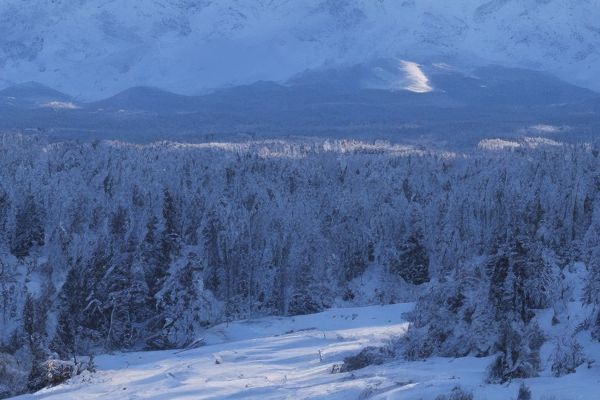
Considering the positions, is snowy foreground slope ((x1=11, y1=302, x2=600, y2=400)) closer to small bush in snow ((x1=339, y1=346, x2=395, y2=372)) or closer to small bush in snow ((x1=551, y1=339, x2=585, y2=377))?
small bush in snow ((x1=551, y1=339, x2=585, y2=377))

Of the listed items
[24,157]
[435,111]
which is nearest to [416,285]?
[24,157]

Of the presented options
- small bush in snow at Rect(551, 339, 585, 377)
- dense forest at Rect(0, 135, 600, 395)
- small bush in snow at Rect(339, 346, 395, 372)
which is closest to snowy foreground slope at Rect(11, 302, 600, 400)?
small bush in snow at Rect(551, 339, 585, 377)

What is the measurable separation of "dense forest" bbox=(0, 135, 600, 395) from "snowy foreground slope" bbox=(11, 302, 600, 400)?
71 centimetres

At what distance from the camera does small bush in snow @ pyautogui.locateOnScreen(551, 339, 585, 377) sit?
1320 cm

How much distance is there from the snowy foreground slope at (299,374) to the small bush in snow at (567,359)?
15 centimetres

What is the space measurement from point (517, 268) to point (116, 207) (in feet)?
70.2

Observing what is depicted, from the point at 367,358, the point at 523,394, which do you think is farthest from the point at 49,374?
the point at 523,394

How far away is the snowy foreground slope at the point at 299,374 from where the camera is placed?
12609 mm

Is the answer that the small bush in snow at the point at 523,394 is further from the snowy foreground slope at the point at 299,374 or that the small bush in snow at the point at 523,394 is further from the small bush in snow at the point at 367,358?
the small bush in snow at the point at 367,358

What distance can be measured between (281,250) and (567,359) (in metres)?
20.4

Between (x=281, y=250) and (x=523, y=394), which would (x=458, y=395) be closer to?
(x=523, y=394)

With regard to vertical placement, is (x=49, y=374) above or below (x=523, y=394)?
below

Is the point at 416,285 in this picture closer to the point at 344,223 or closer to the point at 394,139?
the point at 344,223

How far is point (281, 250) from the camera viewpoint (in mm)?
33156
